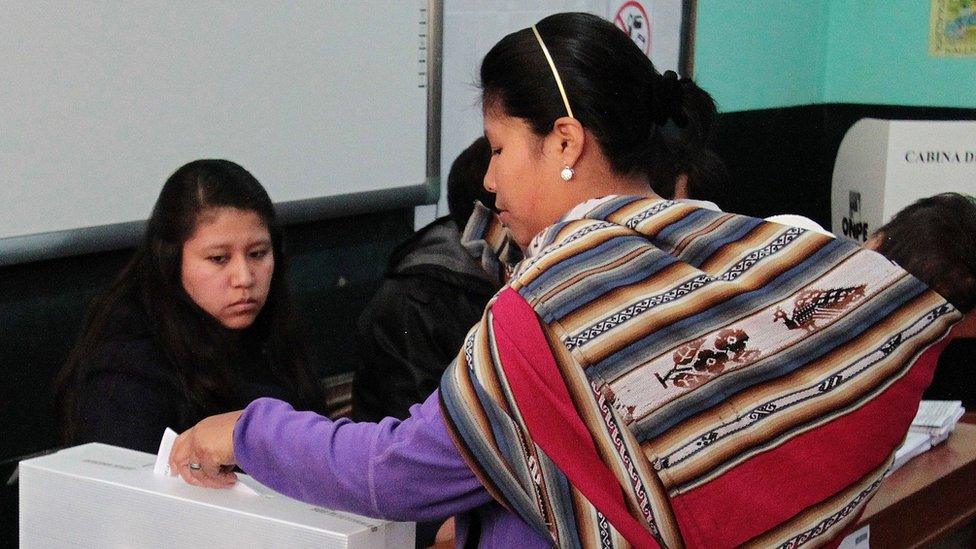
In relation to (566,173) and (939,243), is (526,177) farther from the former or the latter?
(939,243)

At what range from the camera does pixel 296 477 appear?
1.00 m

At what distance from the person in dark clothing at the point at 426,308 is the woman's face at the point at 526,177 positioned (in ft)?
2.83

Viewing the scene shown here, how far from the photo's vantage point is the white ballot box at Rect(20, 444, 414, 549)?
1012mm

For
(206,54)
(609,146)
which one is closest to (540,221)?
(609,146)

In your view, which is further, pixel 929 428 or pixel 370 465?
pixel 929 428

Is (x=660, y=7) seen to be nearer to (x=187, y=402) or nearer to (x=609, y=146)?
(x=187, y=402)

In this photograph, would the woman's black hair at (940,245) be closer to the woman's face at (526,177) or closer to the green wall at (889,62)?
the woman's face at (526,177)

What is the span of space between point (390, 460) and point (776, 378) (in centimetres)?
32

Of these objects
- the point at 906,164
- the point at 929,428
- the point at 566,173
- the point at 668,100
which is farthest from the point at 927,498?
the point at 906,164

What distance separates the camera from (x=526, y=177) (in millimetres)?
1133

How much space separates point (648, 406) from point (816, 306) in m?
0.18

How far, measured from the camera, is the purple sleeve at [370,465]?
96 cm

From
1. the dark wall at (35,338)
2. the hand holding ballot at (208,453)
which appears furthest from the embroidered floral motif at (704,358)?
the dark wall at (35,338)

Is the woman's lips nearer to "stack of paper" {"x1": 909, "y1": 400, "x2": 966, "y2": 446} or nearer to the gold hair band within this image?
the gold hair band
